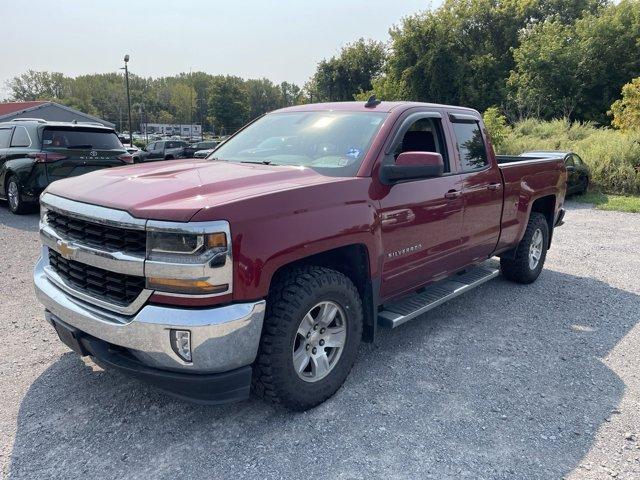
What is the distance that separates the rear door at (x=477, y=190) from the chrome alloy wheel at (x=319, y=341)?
170 centimetres

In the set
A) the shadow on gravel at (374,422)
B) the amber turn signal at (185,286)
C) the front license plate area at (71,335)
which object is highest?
the amber turn signal at (185,286)

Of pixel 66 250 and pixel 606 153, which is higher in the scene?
pixel 606 153

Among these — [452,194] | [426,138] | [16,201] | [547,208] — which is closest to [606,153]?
[547,208]

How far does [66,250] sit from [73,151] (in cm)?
700

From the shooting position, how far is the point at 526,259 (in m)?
5.54

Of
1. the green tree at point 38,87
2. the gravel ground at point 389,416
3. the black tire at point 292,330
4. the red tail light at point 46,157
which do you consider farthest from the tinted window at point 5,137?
the green tree at point 38,87

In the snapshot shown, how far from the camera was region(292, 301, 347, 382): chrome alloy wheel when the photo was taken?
2.95 m

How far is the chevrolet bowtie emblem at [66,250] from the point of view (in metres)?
2.81

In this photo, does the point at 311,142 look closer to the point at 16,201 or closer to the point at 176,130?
the point at 16,201

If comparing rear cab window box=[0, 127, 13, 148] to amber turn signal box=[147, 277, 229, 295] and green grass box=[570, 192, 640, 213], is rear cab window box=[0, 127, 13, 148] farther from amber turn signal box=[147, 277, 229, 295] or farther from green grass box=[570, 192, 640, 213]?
green grass box=[570, 192, 640, 213]

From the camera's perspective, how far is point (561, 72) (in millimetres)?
26594

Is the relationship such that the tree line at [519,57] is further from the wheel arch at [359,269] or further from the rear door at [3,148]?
the wheel arch at [359,269]

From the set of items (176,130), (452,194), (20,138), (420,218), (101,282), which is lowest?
(101,282)

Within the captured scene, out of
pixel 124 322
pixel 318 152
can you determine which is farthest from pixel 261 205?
pixel 318 152
